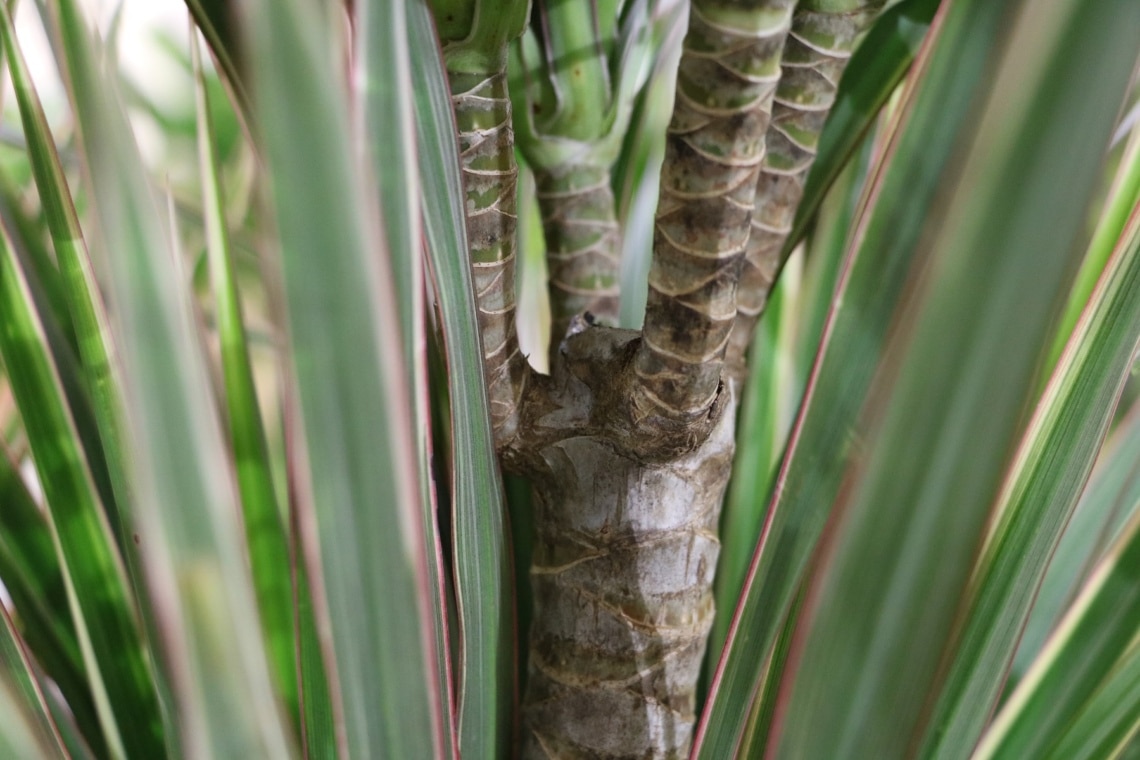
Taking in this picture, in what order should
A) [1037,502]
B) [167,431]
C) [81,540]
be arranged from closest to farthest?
[167,431], [1037,502], [81,540]

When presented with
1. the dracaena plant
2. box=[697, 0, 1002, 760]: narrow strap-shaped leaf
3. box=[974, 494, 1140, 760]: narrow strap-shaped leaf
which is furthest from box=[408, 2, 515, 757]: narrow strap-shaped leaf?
box=[974, 494, 1140, 760]: narrow strap-shaped leaf

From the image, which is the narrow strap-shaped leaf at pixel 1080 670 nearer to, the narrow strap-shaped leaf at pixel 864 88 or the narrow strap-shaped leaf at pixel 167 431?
the narrow strap-shaped leaf at pixel 864 88

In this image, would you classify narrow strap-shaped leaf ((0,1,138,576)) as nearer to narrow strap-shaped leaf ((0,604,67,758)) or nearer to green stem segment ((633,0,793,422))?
narrow strap-shaped leaf ((0,604,67,758))

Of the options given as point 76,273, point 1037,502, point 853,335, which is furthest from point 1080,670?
point 76,273

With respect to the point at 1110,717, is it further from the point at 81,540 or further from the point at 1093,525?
the point at 81,540

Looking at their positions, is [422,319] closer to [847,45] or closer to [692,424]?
[692,424]

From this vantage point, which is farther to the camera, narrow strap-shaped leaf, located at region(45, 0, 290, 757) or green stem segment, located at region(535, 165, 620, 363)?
green stem segment, located at region(535, 165, 620, 363)

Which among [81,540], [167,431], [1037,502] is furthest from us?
[81,540]

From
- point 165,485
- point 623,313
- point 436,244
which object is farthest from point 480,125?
point 623,313
